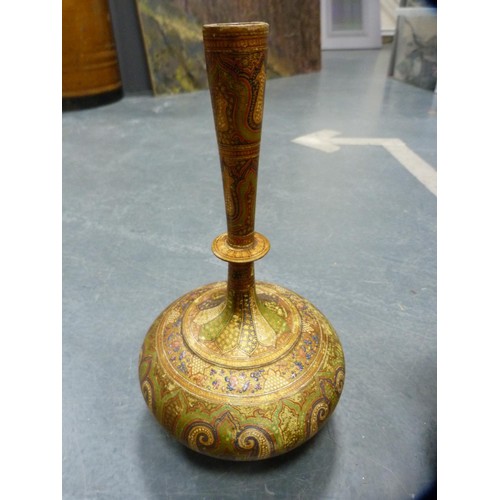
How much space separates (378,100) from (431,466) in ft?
11.1

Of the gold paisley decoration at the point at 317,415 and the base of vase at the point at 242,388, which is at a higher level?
the base of vase at the point at 242,388

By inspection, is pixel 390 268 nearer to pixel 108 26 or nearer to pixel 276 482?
pixel 276 482

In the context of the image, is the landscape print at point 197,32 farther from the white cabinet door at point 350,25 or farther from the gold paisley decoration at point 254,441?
the gold paisley decoration at point 254,441

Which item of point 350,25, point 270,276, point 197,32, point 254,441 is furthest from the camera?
point 350,25

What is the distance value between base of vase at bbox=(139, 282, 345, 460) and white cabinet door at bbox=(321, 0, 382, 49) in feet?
20.1

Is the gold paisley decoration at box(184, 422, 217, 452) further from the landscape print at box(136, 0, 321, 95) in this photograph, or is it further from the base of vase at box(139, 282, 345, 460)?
the landscape print at box(136, 0, 321, 95)

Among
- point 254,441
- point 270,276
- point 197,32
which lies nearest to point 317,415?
point 254,441

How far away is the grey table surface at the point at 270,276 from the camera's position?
1.04 meters

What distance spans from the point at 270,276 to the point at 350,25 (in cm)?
571

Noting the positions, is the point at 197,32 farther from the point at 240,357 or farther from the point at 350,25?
the point at 240,357

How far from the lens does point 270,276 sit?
1731mm

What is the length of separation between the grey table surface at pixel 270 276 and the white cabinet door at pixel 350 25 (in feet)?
10.1

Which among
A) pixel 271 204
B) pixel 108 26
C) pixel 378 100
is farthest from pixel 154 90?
pixel 271 204

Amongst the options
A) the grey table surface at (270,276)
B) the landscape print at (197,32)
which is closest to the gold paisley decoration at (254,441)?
the grey table surface at (270,276)
